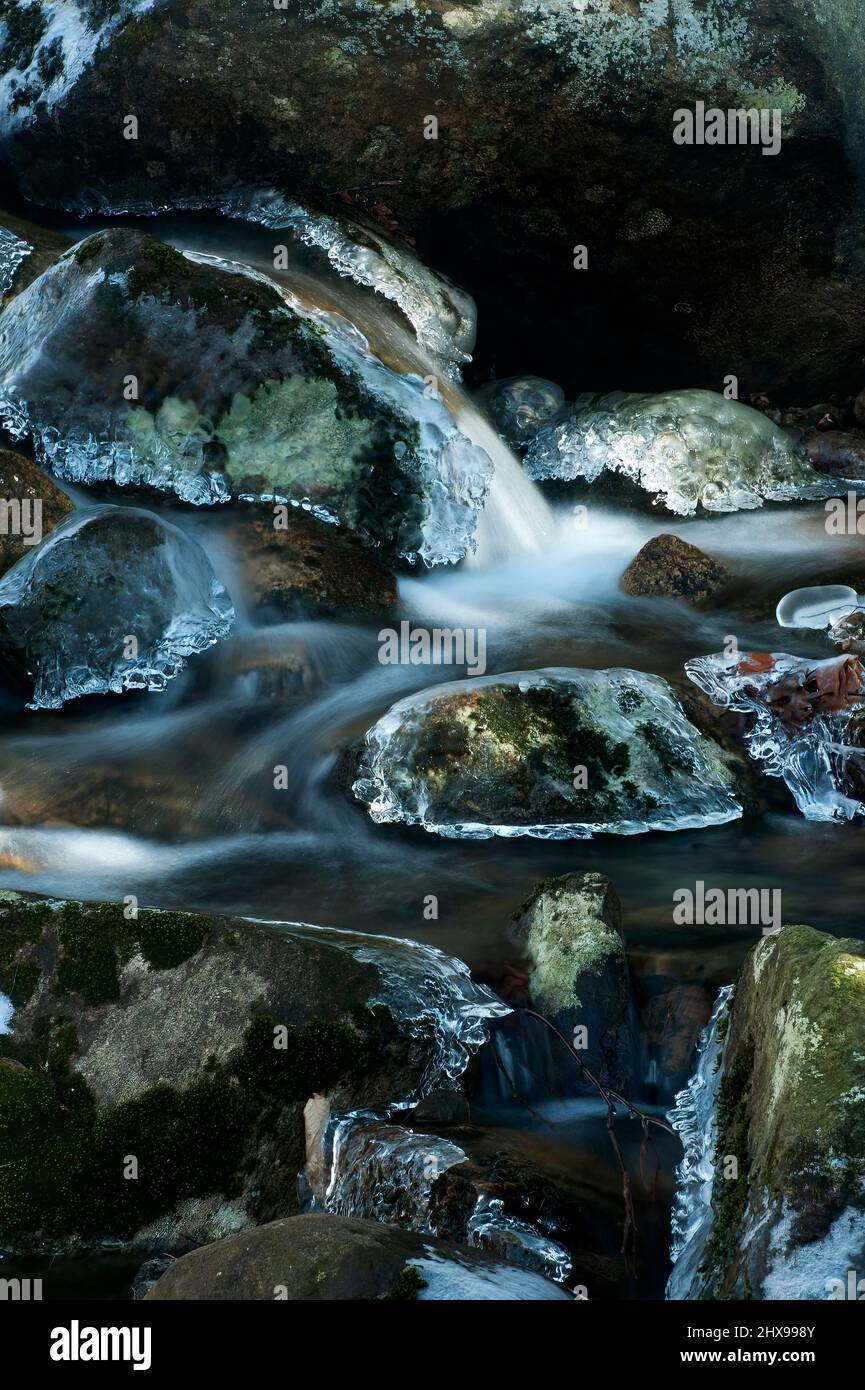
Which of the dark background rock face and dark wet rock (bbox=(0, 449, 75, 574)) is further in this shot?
the dark background rock face

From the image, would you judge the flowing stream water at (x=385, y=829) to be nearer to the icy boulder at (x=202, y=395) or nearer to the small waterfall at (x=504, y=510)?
the small waterfall at (x=504, y=510)

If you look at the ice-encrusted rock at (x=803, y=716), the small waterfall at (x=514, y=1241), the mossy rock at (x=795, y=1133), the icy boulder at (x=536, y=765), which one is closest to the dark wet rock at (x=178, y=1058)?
the small waterfall at (x=514, y=1241)

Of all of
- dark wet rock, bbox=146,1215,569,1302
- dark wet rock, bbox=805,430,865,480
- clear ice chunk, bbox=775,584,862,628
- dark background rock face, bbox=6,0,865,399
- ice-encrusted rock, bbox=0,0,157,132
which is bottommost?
dark wet rock, bbox=146,1215,569,1302

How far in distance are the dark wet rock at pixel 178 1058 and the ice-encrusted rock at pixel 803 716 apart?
250 cm

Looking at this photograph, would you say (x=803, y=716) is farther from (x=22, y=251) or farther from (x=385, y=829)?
(x=22, y=251)

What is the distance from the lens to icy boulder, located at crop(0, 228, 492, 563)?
8.25m

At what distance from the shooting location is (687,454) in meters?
10.8

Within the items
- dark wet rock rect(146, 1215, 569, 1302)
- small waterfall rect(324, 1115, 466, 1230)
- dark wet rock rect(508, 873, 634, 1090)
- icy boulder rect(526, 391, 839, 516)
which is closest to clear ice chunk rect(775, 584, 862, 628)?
icy boulder rect(526, 391, 839, 516)

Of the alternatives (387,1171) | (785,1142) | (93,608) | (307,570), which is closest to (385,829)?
(93,608)

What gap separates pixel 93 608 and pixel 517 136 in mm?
5734

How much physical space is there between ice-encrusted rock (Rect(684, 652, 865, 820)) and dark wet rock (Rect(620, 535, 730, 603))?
156cm

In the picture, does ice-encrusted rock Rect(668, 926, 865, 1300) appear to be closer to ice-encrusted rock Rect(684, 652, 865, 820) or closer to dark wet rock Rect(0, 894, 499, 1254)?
dark wet rock Rect(0, 894, 499, 1254)

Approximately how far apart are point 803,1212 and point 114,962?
Answer: 243cm

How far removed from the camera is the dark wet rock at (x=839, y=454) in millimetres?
11594
